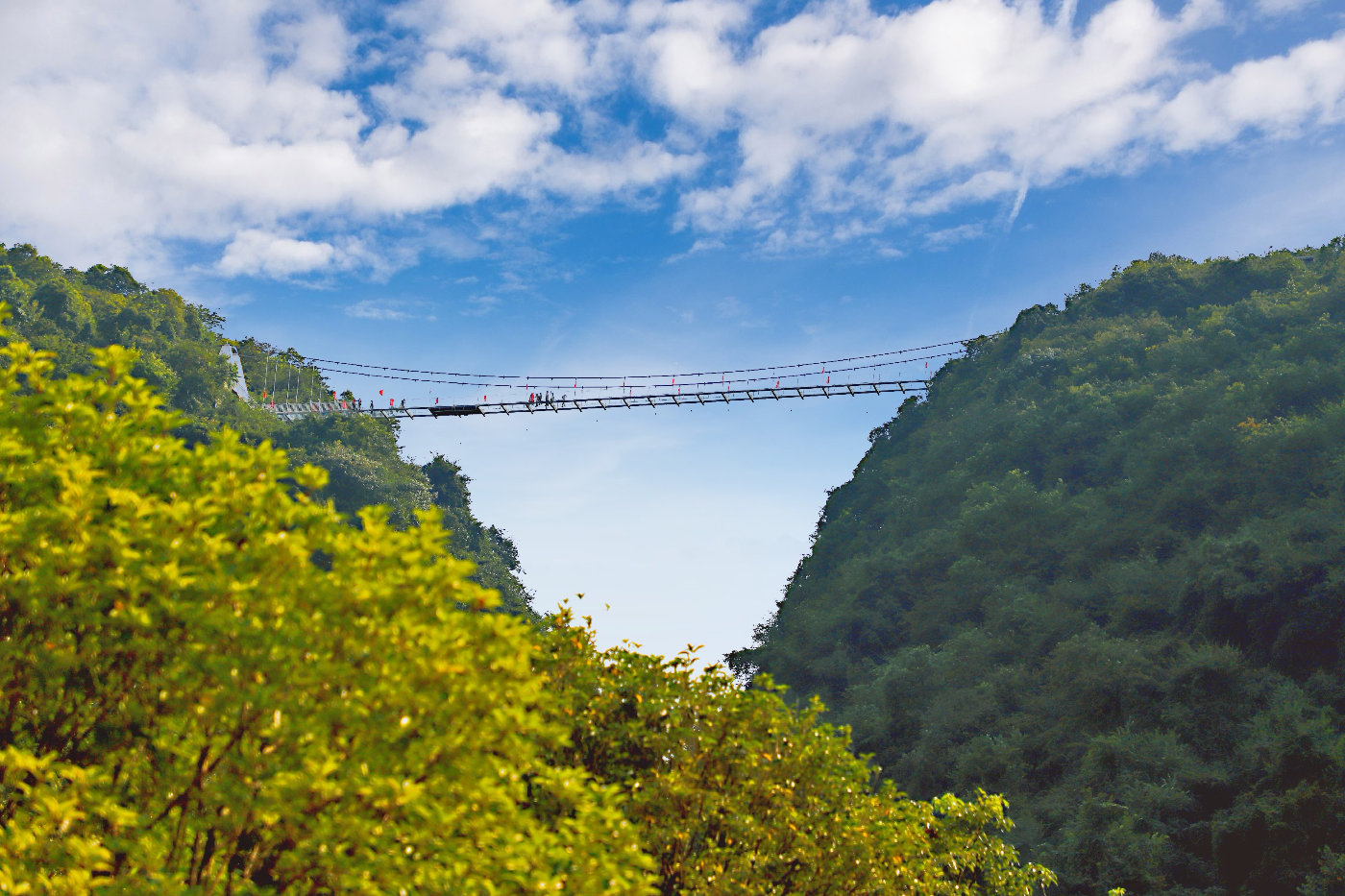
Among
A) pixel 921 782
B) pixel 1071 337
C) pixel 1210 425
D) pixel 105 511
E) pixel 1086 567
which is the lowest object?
pixel 921 782

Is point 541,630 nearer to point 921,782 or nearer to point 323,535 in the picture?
point 323,535

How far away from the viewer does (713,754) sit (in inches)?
314

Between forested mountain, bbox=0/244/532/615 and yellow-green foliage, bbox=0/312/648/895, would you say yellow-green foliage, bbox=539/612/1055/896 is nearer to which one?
yellow-green foliage, bbox=0/312/648/895

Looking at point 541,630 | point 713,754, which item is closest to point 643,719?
point 713,754

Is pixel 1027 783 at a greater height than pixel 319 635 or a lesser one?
lesser

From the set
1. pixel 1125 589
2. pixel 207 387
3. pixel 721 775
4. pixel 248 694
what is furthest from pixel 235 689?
pixel 207 387

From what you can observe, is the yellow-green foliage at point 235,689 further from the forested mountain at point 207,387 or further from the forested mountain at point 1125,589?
the forested mountain at point 207,387

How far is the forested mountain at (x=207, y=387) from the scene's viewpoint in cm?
5750

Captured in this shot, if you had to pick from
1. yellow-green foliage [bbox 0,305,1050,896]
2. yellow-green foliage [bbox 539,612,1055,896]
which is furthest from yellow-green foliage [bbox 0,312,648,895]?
yellow-green foliage [bbox 539,612,1055,896]

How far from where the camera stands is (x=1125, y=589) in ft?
101

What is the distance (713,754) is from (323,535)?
433cm

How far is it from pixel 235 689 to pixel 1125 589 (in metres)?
31.6

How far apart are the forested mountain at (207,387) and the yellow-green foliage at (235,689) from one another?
5052 cm

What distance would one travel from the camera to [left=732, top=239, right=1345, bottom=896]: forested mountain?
67.2 feet
